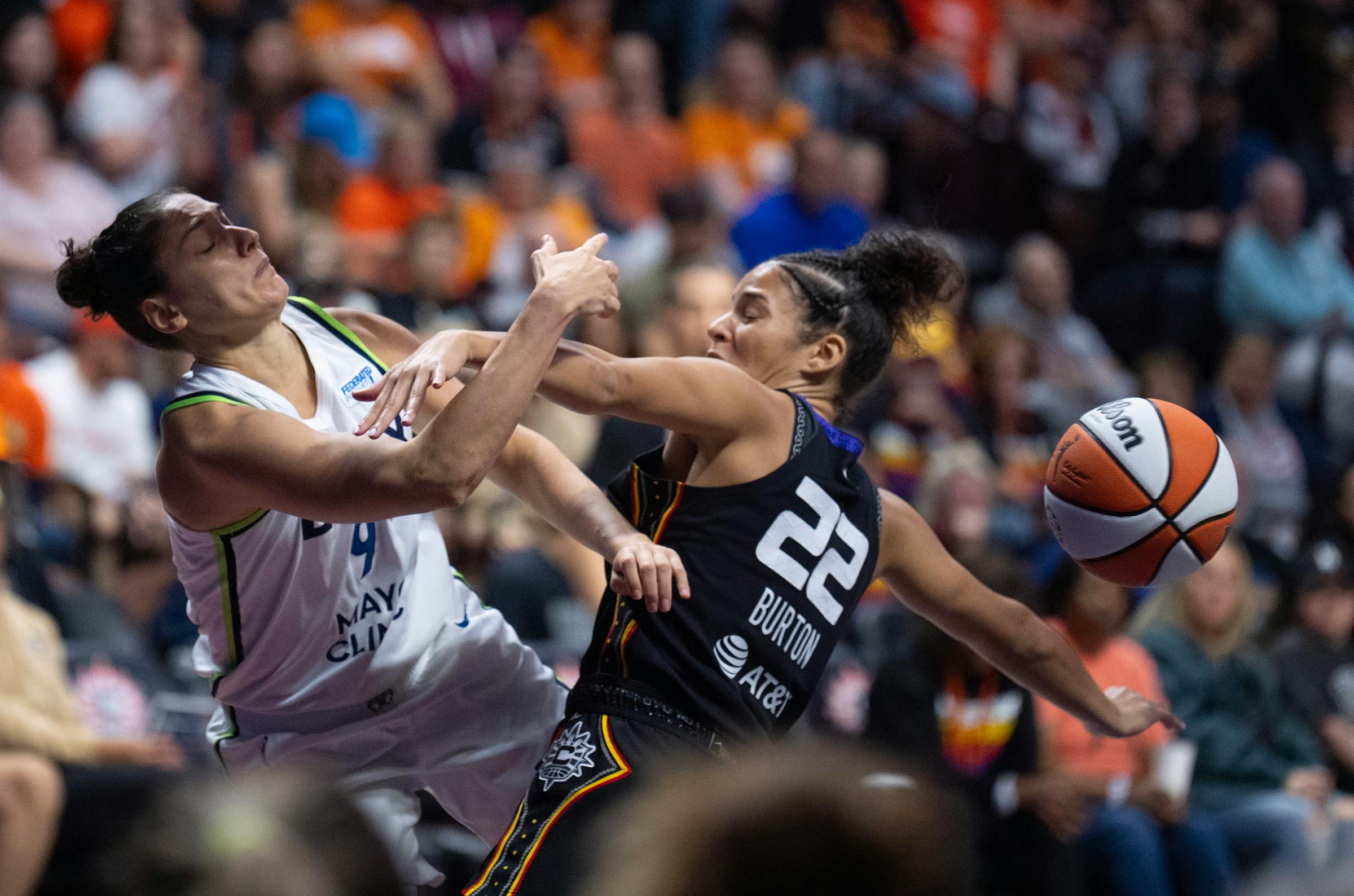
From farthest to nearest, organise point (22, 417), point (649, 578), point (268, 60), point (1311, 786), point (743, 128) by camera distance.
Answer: point (743, 128)
point (268, 60)
point (22, 417)
point (1311, 786)
point (649, 578)

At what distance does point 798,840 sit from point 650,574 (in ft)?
5.36

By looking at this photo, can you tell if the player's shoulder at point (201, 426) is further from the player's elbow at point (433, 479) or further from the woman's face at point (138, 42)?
the woman's face at point (138, 42)

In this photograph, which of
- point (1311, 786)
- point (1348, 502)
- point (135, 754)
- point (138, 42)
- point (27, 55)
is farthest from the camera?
point (138, 42)

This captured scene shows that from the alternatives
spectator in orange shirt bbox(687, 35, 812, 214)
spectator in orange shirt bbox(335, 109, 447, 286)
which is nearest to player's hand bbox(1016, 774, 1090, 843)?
spectator in orange shirt bbox(335, 109, 447, 286)

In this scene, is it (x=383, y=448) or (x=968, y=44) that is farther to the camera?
(x=968, y=44)

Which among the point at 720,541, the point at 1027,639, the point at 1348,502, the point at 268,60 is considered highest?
the point at 720,541

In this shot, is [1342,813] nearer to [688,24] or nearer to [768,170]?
[768,170]

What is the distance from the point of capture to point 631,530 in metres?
3.22

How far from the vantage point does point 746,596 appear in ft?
10.5

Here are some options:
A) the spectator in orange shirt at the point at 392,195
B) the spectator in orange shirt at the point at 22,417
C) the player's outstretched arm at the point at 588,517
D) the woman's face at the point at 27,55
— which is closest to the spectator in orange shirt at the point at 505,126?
the spectator in orange shirt at the point at 392,195

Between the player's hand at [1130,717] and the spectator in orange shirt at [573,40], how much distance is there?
7222 millimetres

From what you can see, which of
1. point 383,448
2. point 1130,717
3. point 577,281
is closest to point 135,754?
point 383,448

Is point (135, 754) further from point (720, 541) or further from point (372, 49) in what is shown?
point (372, 49)

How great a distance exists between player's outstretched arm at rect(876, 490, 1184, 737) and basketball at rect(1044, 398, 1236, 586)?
231 millimetres
